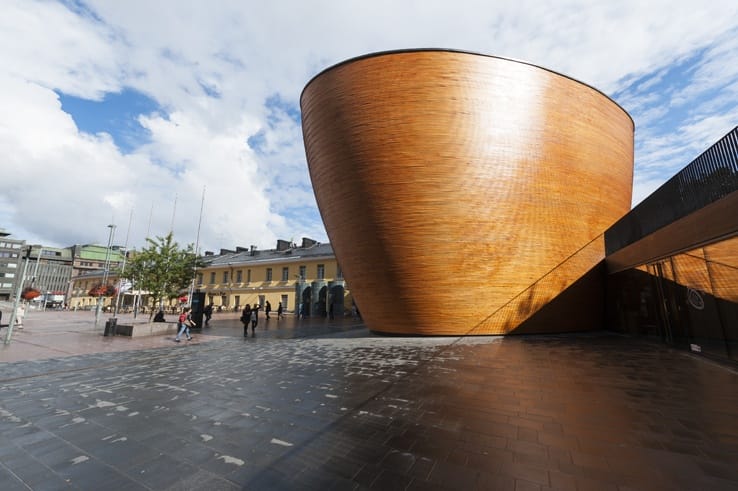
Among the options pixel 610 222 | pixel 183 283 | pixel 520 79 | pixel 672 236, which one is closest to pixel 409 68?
pixel 520 79

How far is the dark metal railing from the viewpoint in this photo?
269 inches

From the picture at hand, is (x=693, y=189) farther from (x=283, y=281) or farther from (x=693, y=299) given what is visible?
(x=283, y=281)

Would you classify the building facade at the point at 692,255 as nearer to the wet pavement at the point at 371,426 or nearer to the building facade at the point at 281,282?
the wet pavement at the point at 371,426

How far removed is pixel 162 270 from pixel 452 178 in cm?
1675

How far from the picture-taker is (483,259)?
43.1 feet

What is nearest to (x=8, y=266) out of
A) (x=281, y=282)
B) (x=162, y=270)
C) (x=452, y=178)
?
(x=281, y=282)

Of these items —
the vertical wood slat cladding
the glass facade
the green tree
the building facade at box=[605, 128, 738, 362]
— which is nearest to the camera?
the building facade at box=[605, 128, 738, 362]

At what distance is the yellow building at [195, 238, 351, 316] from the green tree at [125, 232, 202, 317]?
10572mm

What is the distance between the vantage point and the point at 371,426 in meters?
3.99

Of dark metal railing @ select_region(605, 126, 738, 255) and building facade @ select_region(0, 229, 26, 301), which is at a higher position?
building facade @ select_region(0, 229, 26, 301)

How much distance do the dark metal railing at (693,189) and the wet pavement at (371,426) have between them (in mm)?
3688

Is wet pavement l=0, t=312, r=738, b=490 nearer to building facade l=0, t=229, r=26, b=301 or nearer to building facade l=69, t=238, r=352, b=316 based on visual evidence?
building facade l=69, t=238, r=352, b=316

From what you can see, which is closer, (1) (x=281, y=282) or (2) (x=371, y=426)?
(2) (x=371, y=426)

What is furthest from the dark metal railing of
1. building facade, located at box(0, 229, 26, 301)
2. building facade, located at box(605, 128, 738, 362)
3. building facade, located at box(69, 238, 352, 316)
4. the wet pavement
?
building facade, located at box(0, 229, 26, 301)
